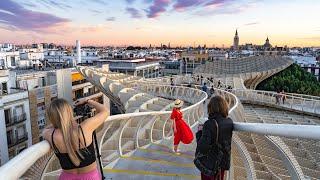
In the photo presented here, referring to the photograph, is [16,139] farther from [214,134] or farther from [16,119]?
[214,134]

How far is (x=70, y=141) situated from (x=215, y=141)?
1.30 metres

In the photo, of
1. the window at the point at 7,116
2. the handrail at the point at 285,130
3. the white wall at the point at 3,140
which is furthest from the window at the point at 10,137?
the handrail at the point at 285,130

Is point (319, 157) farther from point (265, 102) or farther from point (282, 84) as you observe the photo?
point (282, 84)

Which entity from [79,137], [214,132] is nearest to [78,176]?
[79,137]

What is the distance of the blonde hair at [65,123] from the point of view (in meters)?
2.48

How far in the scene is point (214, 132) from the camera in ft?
9.92

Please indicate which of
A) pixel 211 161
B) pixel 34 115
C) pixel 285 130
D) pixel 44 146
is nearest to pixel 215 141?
pixel 211 161

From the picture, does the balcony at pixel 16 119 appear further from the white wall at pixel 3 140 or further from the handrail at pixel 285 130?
the handrail at pixel 285 130

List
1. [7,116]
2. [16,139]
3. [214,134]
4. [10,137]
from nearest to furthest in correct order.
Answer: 1. [214,134]
2. [7,116]
3. [10,137]
4. [16,139]

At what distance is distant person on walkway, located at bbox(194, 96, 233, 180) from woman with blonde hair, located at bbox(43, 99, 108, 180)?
3.32 feet

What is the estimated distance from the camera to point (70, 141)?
248cm

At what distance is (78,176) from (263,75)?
45178 mm

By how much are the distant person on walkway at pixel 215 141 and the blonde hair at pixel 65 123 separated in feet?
3.85

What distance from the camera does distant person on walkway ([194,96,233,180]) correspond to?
3.03 m
